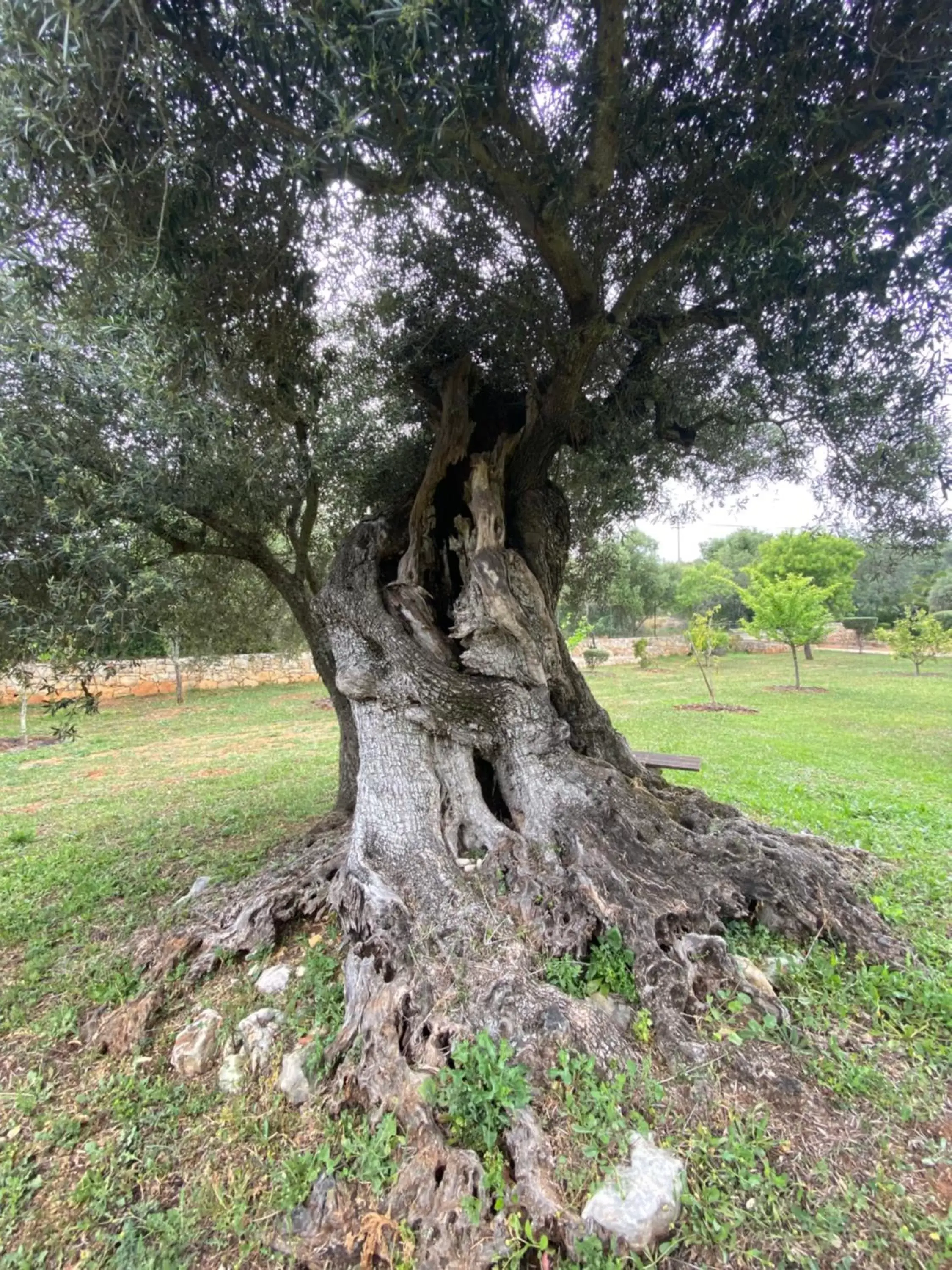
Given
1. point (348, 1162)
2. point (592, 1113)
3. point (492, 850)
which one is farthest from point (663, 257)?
point (348, 1162)

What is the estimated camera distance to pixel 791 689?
17844mm

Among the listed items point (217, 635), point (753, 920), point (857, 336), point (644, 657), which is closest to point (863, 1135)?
point (753, 920)

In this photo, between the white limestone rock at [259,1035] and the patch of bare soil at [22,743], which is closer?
the white limestone rock at [259,1035]

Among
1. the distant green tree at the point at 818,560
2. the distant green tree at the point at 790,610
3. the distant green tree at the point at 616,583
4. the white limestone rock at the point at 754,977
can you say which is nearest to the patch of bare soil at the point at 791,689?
the distant green tree at the point at 790,610

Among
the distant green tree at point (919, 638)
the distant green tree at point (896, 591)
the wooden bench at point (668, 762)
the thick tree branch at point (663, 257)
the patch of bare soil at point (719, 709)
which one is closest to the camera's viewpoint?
the thick tree branch at point (663, 257)

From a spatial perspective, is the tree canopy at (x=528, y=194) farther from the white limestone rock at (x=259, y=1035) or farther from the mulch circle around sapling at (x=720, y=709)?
the mulch circle around sapling at (x=720, y=709)

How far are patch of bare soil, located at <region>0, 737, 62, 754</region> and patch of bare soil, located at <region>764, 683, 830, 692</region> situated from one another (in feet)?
65.4

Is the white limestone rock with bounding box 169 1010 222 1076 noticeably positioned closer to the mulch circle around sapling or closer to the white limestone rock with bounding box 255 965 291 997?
the white limestone rock with bounding box 255 965 291 997

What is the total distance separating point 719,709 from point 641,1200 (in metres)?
14.1

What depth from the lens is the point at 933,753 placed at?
360 inches

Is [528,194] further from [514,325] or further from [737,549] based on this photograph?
[737,549]

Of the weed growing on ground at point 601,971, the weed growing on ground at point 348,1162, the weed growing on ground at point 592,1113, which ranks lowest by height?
the weed growing on ground at point 348,1162

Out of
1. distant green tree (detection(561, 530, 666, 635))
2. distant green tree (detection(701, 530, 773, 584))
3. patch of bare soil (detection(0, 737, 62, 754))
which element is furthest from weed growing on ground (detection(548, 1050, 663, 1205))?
distant green tree (detection(701, 530, 773, 584))

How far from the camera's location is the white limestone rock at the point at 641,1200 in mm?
1563
